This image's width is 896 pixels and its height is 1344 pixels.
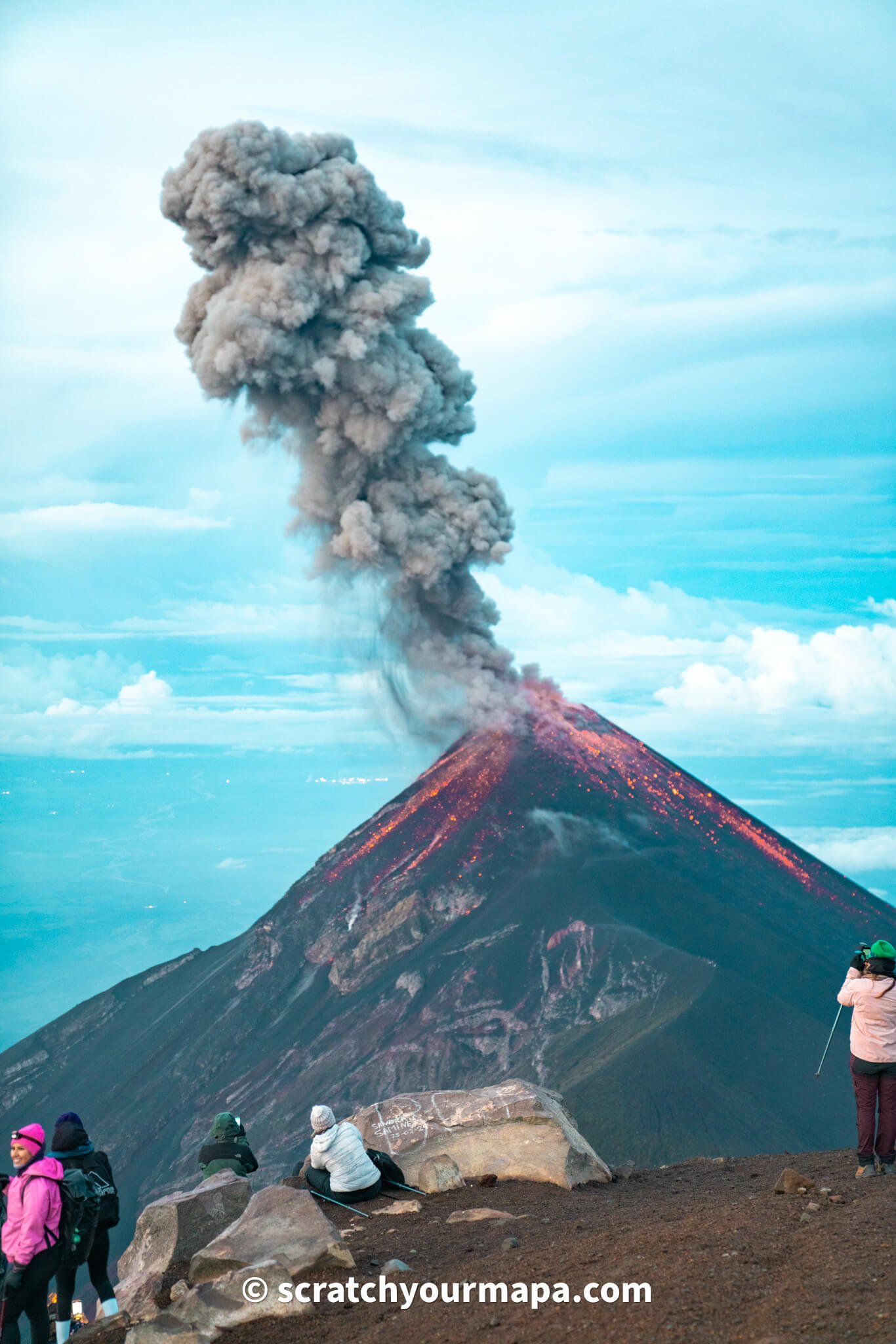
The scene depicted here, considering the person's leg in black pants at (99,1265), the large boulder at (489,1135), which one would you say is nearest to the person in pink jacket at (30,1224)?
the person's leg in black pants at (99,1265)

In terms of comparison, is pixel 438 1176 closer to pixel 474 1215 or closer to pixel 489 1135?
pixel 489 1135

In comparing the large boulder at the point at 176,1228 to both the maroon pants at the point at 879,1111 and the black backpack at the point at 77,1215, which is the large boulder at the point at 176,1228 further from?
the maroon pants at the point at 879,1111

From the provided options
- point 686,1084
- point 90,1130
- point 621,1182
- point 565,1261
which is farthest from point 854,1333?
point 90,1130

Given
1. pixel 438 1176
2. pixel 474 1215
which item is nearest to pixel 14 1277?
pixel 474 1215

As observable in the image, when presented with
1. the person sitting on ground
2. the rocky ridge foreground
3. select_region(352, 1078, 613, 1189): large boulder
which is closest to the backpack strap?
the rocky ridge foreground

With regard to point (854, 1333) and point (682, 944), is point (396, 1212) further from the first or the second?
point (682, 944)

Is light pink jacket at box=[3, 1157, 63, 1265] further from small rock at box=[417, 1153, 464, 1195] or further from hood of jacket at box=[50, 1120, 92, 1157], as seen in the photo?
small rock at box=[417, 1153, 464, 1195]
